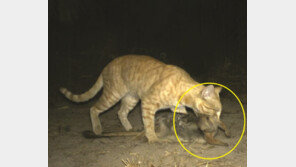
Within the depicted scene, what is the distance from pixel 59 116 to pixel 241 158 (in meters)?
4.40

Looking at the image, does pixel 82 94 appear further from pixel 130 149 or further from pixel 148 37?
pixel 148 37

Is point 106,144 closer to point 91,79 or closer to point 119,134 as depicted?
point 119,134

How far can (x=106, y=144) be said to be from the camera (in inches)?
194

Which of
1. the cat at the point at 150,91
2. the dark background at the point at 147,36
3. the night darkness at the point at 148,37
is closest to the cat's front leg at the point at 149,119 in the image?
the cat at the point at 150,91

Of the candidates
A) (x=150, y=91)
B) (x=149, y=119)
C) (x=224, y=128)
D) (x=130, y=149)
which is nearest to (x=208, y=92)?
(x=224, y=128)

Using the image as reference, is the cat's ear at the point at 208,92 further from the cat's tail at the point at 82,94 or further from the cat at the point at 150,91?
the cat's tail at the point at 82,94

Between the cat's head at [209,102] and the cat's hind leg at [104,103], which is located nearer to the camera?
the cat's head at [209,102]

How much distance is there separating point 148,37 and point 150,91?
823cm

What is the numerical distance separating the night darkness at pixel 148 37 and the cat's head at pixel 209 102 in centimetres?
436

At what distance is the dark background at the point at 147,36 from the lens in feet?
33.3

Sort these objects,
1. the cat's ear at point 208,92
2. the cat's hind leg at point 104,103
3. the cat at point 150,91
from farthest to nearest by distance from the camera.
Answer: the cat's hind leg at point 104,103
the cat at point 150,91
the cat's ear at point 208,92

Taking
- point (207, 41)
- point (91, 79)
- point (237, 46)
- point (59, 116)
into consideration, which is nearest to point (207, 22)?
point (207, 41)

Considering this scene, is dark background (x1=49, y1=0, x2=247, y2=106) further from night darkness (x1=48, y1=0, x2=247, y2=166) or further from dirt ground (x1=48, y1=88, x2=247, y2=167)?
dirt ground (x1=48, y1=88, x2=247, y2=167)

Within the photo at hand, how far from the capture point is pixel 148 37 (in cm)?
1280
